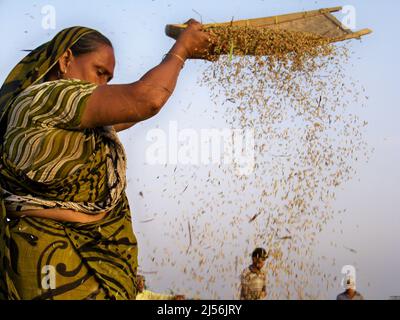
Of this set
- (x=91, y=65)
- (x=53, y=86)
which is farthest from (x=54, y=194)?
(x=91, y=65)

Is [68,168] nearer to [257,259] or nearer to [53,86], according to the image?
[53,86]


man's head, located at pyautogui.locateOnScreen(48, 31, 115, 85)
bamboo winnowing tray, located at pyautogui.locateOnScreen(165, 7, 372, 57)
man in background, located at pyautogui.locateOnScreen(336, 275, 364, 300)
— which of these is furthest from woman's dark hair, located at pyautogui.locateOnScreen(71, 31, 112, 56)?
man in background, located at pyautogui.locateOnScreen(336, 275, 364, 300)

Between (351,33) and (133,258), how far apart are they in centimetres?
189

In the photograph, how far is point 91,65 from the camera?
10.4ft

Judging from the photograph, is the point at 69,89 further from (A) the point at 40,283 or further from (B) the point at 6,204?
(A) the point at 40,283

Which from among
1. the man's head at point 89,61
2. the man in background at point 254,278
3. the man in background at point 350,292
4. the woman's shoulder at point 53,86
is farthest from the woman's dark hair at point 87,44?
the man in background at point 350,292

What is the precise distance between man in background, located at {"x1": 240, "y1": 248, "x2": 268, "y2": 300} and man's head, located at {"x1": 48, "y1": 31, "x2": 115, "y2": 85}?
3.69 metres

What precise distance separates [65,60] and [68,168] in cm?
55

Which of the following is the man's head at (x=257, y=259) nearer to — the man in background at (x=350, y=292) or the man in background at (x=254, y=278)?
the man in background at (x=254, y=278)

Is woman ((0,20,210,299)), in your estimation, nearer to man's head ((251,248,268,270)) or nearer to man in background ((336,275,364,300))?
man's head ((251,248,268,270))

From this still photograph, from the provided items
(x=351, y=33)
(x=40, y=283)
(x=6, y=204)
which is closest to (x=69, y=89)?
(x=6, y=204)

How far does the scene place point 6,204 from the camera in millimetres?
3000

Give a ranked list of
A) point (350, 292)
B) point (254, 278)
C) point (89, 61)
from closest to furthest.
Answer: point (89, 61)
point (254, 278)
point (350, 292)
